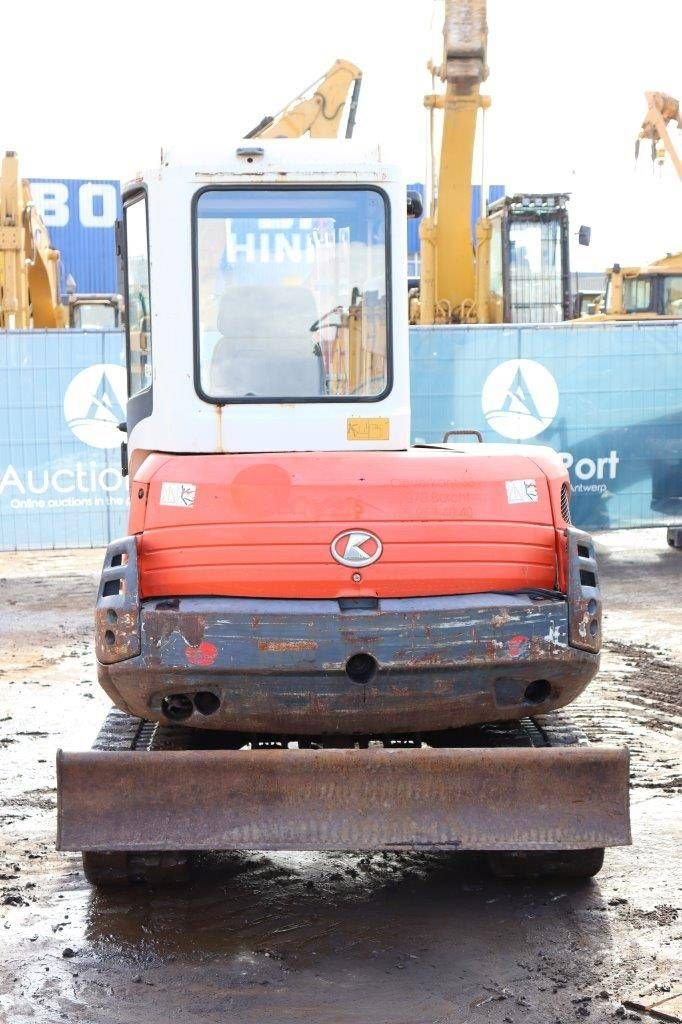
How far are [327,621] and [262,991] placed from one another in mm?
1235

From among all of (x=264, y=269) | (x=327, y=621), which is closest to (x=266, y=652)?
(x=327, y=621)

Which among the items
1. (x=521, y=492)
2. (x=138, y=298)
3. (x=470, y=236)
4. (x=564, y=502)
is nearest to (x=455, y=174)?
(x=470, y=236)

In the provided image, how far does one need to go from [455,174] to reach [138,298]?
557 inches

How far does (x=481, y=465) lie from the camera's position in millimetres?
5051

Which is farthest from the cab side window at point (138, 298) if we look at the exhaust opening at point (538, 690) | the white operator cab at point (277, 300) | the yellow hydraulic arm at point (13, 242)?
the yellow hydraulic arm at point (13, 242)

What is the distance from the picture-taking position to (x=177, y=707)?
4.94 metres

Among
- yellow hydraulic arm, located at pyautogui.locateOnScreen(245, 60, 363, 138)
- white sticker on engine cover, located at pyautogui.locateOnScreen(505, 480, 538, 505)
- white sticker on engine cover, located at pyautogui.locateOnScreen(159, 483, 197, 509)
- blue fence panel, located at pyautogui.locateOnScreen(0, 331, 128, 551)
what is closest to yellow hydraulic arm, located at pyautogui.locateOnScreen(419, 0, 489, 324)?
yellow hydraulic arm, located at pyautogui.locateOnScreen(245, 60, 363, 138)

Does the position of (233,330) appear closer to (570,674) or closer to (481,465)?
(481,465)

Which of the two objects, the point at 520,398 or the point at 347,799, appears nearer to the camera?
the point at 347,799

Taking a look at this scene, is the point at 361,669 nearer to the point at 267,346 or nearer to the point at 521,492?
the point at 521,492

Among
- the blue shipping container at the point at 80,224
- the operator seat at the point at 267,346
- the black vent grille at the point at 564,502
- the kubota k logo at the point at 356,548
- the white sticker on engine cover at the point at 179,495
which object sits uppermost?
the blue shipping container at the point at 80,224

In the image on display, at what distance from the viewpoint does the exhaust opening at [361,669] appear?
15.7 ft

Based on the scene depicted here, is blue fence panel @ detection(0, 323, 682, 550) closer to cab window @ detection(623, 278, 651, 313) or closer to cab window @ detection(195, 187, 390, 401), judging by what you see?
cab window @ detection(623, 278, 651, 313)

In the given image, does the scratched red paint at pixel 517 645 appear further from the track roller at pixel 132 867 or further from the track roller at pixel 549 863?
the track roller at pixel 132 867
